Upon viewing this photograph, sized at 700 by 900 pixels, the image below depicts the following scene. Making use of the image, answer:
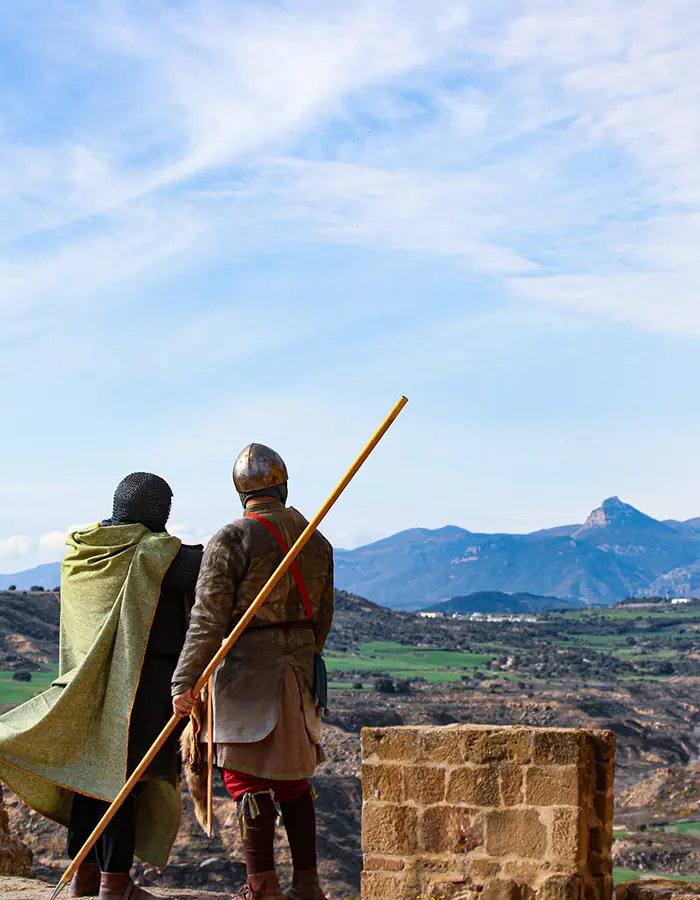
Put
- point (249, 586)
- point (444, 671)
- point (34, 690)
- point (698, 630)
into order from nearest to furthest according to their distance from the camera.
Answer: point (249, 586) → point (34, 690) → point (444, 671) → point (698, 630)

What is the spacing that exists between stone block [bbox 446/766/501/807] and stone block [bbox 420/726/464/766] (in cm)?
7

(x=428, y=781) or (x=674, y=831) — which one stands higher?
(x=428, y=781)

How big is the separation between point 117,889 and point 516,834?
192 cm

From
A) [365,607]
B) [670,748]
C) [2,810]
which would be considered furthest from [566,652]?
[2,810]

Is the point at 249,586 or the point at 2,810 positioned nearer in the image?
the point at 249,586

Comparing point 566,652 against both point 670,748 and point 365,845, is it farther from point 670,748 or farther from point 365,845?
point 365,845

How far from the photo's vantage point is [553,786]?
6246mm

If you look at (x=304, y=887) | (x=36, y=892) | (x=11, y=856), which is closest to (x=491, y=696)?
(x=11, y=856)

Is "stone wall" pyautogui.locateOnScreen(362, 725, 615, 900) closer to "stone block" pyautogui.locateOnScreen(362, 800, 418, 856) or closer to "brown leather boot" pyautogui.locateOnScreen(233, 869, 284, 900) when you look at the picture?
"stone block" pyautogui.locateOnScreen(362, 800, 418, 856)

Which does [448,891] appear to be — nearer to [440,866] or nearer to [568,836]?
[440,866]

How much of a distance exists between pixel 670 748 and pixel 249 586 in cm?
4176

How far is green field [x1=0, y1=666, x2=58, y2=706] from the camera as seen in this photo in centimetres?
3124

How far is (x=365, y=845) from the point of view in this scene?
6.64m

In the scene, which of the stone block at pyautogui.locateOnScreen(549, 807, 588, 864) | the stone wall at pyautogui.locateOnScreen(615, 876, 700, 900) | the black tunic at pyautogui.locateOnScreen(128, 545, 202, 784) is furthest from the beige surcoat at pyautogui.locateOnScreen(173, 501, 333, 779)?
the stone wall at pyautogui.locateOnScreen(615, 876, 700, 900)
